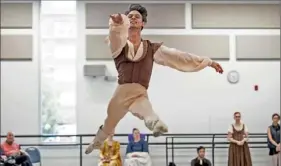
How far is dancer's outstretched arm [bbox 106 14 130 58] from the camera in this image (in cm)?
271

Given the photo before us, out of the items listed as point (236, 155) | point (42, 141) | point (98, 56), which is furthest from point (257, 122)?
point (42, 141)

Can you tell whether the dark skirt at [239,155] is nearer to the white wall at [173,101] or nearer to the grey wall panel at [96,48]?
the white wall at [173,101]

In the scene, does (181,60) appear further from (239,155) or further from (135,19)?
(239,155)

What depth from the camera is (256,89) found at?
27.6 feet

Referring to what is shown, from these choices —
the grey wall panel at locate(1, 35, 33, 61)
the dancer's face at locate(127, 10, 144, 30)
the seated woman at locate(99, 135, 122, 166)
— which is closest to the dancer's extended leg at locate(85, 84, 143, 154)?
the dancer's face at locate(127, 10, 144, 30)

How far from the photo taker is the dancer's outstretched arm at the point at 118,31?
2709 mm

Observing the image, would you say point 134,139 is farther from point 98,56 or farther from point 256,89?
point 256,89

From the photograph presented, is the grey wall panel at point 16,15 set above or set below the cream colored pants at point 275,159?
above

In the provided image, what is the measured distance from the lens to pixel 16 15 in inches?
328

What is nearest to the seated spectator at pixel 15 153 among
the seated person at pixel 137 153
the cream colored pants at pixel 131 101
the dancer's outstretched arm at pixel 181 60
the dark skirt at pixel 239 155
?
the seated person at pixel 137 153

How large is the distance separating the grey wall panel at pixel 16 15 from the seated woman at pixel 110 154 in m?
2.59

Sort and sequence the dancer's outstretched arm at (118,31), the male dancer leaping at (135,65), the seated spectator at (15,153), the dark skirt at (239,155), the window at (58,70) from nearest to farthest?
1. the dancer's outstretched arm at (118,31)
2. the male dancer leaping at (135,65)
3. the seated spectator at (15,153)
4. the dark skirt at (239,155)
5. the window at (58,70)

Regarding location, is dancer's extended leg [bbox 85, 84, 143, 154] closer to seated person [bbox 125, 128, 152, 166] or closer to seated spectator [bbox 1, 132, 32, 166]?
seated spectator [bbox 1, 132, 32, 166]

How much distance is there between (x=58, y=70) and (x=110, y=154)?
188cm
